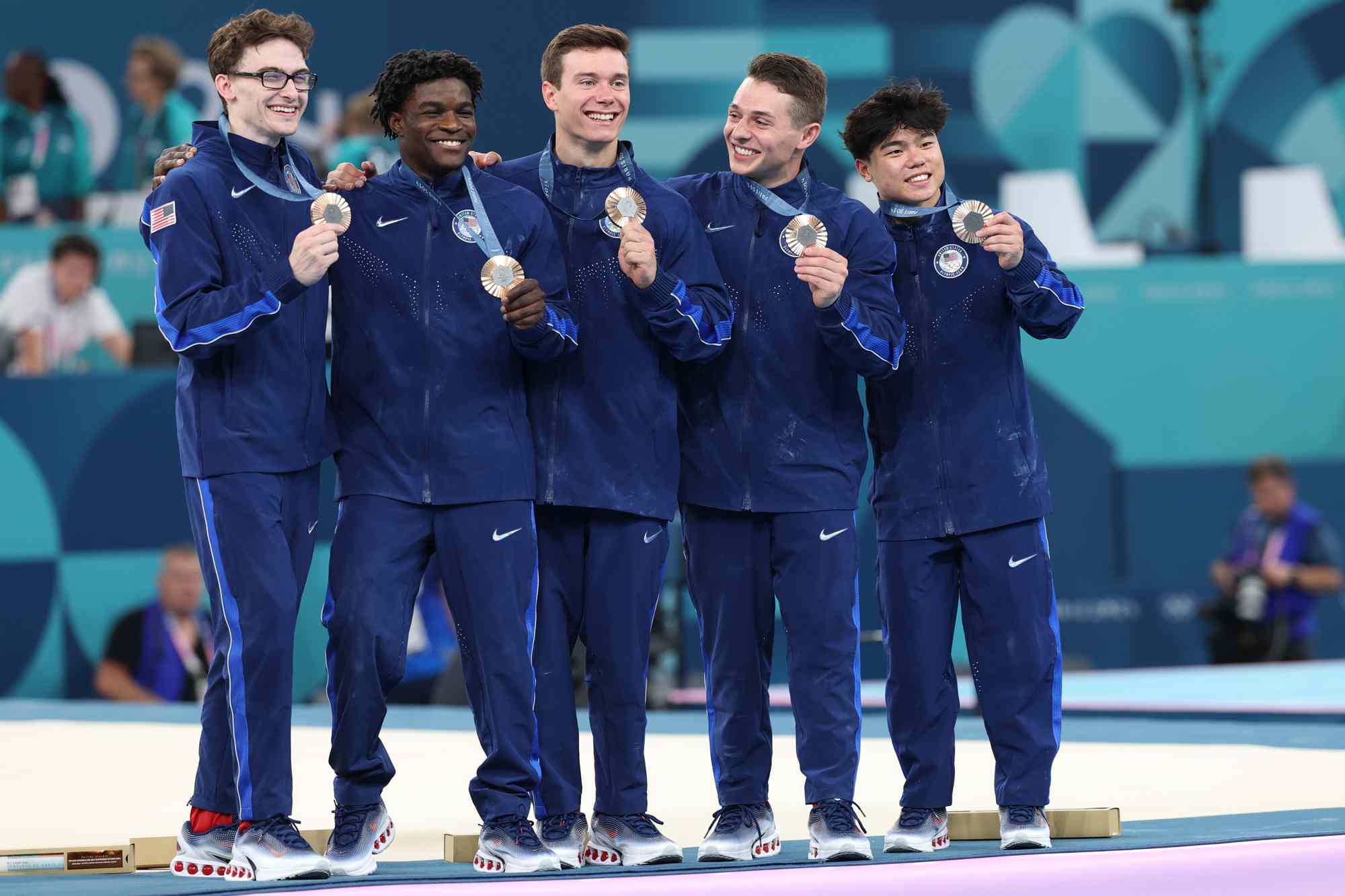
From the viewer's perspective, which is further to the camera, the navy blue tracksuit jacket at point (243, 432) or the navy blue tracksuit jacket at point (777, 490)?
the navy blue tracksuit jacket at point (777, 490)

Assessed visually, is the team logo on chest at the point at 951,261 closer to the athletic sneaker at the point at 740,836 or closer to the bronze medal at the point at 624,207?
the bronze medal at the point at 624,207

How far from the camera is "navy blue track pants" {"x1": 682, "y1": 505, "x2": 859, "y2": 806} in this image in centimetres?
436

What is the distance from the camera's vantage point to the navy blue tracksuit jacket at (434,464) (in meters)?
4.14

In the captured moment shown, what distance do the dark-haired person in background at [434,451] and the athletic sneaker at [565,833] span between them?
0.26 feet

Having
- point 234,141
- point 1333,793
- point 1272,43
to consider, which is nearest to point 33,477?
point 234,141

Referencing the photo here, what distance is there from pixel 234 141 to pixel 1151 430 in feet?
26.4

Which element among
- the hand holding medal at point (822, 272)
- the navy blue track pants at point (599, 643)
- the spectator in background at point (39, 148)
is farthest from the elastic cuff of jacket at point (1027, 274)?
the spectator in background at point (39, 148)

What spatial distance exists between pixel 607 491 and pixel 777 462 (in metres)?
0.42

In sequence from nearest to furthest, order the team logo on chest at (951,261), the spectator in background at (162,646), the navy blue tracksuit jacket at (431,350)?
the navy blue tracksuit jacket at (431,350)
the team logo on chest at (951,261)
the spectator in background at (162,646)

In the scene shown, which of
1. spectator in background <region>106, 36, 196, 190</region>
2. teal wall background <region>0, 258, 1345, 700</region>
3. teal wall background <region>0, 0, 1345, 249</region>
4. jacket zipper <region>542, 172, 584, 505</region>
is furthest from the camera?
teal wall background <region>0, 0, 1345, 249</region>

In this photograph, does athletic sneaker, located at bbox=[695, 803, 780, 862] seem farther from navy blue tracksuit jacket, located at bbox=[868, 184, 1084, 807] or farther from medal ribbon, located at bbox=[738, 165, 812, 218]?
medal ribbon, located at bbox=[738, 165, 812, 218]

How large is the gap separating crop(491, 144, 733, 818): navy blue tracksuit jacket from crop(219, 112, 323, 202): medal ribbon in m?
0.60

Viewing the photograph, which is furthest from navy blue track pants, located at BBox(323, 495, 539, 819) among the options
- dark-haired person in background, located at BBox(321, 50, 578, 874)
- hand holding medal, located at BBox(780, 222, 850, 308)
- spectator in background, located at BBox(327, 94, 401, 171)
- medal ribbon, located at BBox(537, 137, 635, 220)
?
spectator in background, located at BBox(327, 94, 401, 171)

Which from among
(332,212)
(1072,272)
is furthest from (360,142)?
(332,212)
